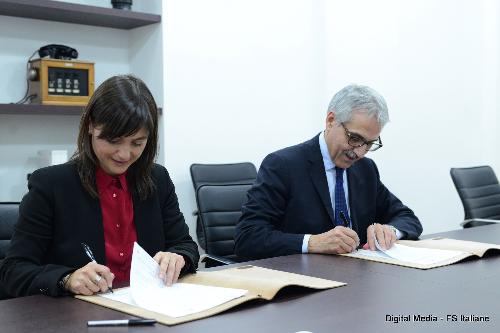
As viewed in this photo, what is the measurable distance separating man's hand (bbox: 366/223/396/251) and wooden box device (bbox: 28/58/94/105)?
2091mm

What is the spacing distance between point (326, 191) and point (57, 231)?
1.17 metres

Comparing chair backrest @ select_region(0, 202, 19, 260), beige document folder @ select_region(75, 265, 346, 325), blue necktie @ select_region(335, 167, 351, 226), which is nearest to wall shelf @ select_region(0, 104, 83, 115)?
chair backrest @ select_region(0, 202, 19, 260)

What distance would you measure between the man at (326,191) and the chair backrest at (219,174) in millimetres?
1423

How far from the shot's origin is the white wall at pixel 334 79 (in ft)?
14.3

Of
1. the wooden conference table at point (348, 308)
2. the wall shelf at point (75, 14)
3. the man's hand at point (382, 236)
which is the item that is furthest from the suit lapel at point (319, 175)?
the wall shelf at point (75, 14)

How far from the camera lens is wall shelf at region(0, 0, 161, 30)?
366cm

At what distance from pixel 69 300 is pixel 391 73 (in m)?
4.04

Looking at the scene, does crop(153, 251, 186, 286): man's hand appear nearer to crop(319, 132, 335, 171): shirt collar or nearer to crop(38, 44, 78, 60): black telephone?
crop(319, 132, 335, 171): shirt collar

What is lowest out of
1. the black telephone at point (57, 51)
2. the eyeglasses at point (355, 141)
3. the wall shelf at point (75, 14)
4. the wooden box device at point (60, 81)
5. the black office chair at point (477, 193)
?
the black office chair at point (477, 193)

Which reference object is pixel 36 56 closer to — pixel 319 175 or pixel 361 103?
pixel 319 175

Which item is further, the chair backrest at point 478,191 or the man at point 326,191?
the chair backrest at point 478,191

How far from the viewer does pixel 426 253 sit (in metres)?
2.33

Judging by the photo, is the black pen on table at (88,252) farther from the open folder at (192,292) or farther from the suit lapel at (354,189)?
the suit lapel at (354,189)

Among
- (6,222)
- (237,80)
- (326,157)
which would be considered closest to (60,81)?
(237,80)
